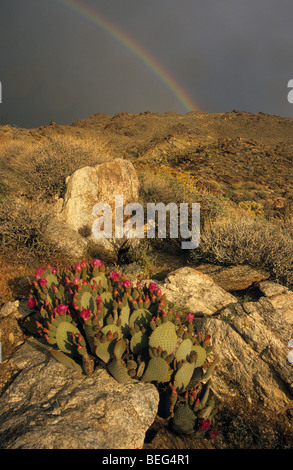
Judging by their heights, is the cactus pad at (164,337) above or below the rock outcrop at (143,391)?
above

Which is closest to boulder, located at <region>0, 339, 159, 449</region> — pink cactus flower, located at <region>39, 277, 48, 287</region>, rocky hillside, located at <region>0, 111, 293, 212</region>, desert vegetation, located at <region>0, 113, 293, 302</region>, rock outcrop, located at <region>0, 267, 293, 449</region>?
rock outcrop, located at <region>0, 267, 293, 449</region>

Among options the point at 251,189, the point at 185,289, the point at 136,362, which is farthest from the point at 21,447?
the point at 251,189

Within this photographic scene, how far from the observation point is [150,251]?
23.3 feet

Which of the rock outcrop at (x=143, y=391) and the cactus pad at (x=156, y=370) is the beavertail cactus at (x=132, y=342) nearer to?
the cactus pad at (x=156, y=370)

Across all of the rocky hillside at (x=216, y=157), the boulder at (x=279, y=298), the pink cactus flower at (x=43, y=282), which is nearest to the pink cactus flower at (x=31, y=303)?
the pink cactus flower at (x=43, y=282)

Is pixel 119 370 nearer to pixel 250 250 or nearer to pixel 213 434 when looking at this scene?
pixel 213 434

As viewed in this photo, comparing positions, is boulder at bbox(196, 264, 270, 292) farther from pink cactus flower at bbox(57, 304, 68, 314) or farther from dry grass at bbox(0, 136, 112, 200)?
dry grass at bbox(0, 136, 112, 200)

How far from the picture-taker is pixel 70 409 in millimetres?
2379

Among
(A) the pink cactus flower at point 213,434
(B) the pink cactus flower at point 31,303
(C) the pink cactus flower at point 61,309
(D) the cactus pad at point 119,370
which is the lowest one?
(A) the pink cactus flower at point 213,434

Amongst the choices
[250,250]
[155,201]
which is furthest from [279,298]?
[155,201]

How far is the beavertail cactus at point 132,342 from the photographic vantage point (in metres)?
2.67

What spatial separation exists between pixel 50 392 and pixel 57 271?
158 centimetres

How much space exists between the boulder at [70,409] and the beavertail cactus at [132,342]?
14 centimetres
